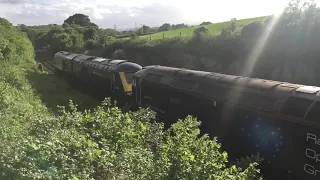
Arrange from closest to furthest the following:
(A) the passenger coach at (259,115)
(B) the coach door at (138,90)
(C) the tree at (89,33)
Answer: (A) the passenger coach at (259,115) → (B) the coach door at (138,90) → (C) the tree at (89,33)

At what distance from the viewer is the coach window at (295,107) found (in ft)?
28.1

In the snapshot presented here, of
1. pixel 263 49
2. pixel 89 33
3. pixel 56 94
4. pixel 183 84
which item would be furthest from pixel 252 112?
pixel 89 33

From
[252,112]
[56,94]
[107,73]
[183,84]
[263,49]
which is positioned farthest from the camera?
[263,49]

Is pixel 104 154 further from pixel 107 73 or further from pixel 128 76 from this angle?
pixel 107 73

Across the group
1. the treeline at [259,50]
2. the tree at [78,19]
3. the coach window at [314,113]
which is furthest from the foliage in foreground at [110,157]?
the tree at [78,19]

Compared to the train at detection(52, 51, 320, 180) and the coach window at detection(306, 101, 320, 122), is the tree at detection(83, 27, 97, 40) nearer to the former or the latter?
the train at detection(52, 51, 320, 180)

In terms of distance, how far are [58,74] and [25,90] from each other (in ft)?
63.2

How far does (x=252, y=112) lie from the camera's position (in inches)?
395

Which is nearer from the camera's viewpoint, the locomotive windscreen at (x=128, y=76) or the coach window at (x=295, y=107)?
the coach window at (x=295, y=107)

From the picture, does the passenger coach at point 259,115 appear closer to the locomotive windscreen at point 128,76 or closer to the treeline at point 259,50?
the locomotive windscreen at point 128,76

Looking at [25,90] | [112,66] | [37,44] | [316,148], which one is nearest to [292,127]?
[316,148]

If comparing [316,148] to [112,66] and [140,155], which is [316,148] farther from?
[112,66]

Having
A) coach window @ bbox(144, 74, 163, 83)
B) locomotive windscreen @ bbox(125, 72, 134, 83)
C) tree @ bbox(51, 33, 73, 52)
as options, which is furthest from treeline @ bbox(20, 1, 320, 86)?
tree @ bbox(51, 33, 73, 52)

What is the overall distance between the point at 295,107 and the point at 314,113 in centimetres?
64
